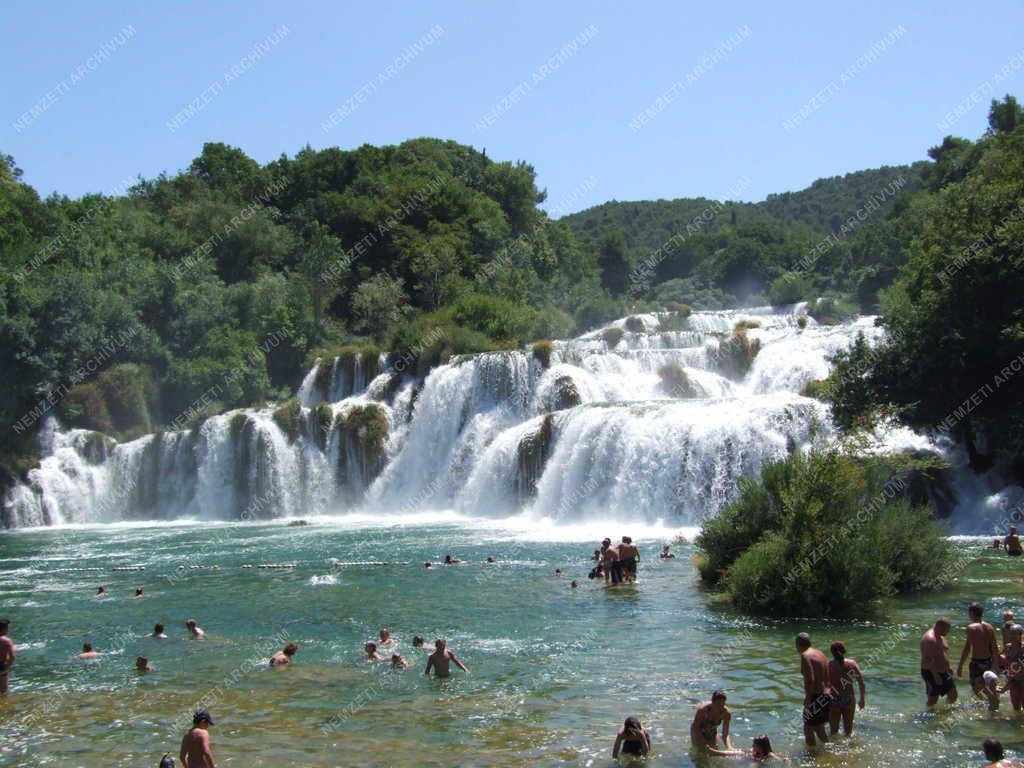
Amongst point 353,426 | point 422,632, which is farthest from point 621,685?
point 353,426

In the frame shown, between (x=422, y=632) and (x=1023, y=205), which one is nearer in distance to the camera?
(x=422, y=632)

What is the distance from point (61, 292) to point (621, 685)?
4026 centimetres

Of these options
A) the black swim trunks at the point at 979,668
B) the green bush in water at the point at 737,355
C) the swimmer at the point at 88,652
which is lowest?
the swimmer at the point at 88,652

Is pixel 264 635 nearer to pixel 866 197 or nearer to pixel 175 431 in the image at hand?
pixel 175 431

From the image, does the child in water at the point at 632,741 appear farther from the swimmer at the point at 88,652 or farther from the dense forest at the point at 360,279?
the dense forest at the point at 360,279

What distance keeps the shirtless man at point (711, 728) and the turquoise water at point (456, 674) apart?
0.84 ft

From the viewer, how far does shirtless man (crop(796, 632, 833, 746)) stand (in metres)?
11.4

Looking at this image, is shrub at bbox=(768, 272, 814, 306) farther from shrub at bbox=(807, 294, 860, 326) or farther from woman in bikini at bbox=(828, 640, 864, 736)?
woman in bikini at bbox=(828, 640, 864, 736)

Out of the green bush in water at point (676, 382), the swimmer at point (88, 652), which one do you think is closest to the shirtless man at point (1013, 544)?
the green bush in water at point (676, 382)

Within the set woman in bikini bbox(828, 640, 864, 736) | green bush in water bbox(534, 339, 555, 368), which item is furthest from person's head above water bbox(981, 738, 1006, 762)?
green bush in water bbox(534, 339, 555, 368)

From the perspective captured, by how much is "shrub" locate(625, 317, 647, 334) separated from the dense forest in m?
3.61

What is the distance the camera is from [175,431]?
44.3 m

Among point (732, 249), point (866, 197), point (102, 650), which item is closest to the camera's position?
point (102, 650)

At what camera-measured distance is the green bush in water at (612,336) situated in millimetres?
47919
